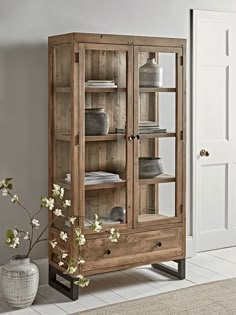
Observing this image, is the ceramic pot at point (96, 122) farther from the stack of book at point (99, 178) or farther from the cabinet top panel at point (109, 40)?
the cabinet top panel at point (109, 40)

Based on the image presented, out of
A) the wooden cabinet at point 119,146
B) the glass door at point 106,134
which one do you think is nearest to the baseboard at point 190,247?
the wooden cabinet at point 119,146

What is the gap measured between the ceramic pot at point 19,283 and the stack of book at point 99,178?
0.66 metres

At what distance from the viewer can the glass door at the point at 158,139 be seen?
450 cm

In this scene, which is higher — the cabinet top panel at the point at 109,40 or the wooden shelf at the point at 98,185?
the cabinet top panel at the point at 109,40

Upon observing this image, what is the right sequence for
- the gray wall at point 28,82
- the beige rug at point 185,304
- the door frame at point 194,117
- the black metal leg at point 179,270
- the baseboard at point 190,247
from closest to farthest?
the beige rug at point 185,304, the gray wall at point 28,82, the black metal leg at point 179,270, the door frame at point 194,117, the baseboard at point 190,247

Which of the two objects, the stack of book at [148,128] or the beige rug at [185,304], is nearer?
the beige rug at [185,304]

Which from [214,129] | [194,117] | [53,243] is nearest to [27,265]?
[53,243]

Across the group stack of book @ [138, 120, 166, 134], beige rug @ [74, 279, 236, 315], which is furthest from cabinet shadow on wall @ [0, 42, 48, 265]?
beige rug @ [74, 279, 236, 315]

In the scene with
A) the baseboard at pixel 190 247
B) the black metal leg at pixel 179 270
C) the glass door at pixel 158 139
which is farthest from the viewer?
the baseboard at pixel 190 247

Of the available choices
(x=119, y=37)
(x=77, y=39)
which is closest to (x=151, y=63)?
(x=119, y=37)

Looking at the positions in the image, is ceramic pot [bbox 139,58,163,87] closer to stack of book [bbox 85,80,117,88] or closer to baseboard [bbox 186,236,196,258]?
stack of book [bbox 85,80,117,88]

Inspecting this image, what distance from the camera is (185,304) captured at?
13.8ft

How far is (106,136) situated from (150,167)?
46 cm

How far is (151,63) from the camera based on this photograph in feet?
14.9
